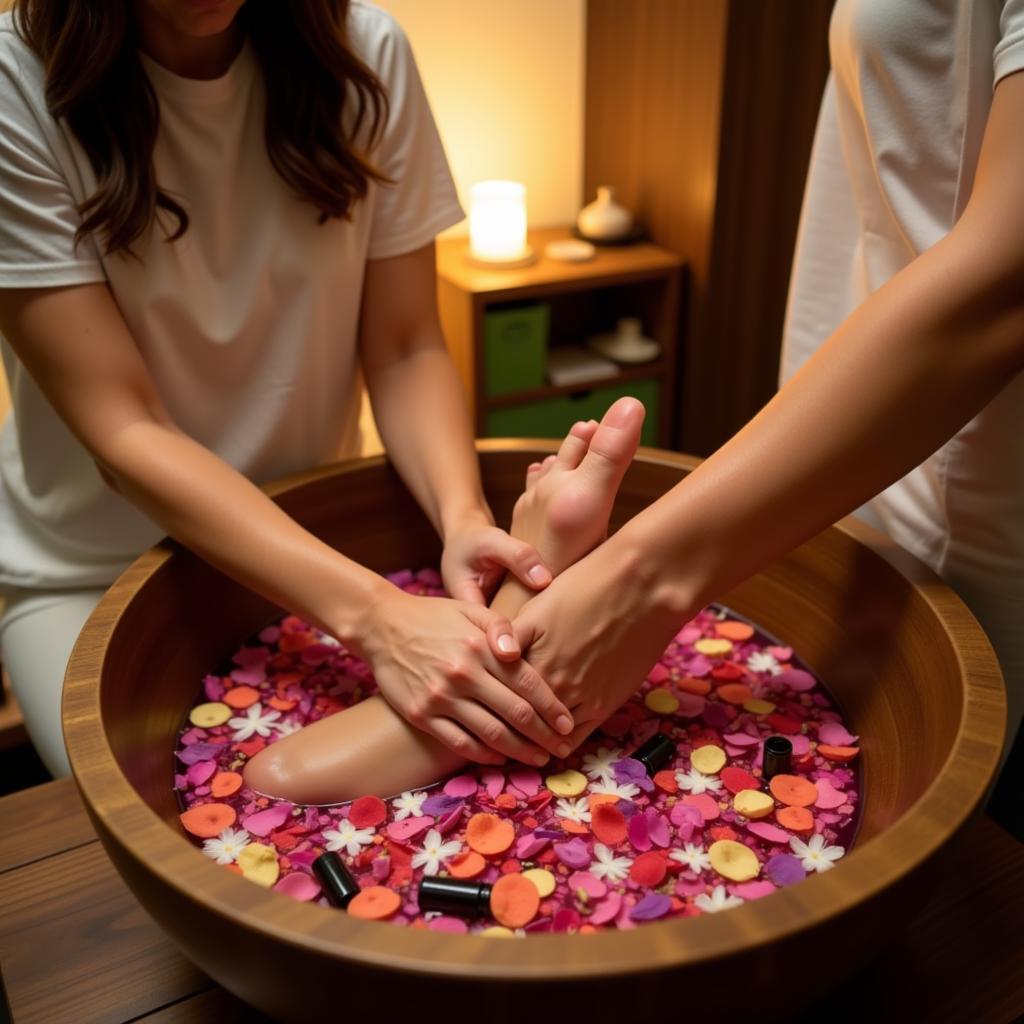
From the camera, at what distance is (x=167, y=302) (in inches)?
41.8

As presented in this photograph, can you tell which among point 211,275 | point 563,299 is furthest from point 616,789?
point 563,299

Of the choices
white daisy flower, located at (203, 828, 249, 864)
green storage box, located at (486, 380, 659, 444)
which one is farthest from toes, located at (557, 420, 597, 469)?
green storage box, located at (486, 380, 659, 444)

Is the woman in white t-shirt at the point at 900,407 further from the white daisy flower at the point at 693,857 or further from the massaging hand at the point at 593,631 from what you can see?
the white daisy flower at the point at 693,857

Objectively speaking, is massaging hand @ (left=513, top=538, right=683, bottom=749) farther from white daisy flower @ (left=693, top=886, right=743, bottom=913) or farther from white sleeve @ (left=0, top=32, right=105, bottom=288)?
white sleeve @ (left=0, top=32, right=105, bottom=288)

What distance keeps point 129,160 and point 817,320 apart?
0.75 m

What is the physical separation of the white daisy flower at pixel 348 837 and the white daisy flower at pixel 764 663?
42 cm

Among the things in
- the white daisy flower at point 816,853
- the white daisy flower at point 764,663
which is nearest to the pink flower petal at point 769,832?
the white daisy flower at point 816,853

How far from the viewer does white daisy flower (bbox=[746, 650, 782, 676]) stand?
99cm

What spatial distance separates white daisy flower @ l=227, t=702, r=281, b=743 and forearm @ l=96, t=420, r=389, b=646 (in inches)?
3.8

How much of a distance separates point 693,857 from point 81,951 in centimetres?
45

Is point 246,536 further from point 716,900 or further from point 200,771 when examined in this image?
point 716,900

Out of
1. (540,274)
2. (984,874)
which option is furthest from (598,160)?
(984,874)

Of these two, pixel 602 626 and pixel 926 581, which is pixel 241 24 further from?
pixel 926 581

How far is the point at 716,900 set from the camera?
0.71 m
